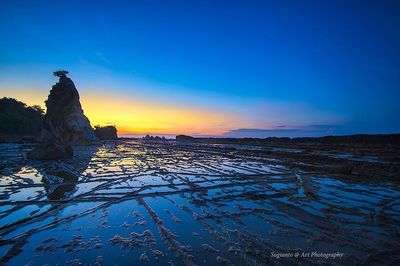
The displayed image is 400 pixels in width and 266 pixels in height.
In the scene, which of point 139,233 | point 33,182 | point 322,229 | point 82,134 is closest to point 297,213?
point 322,229

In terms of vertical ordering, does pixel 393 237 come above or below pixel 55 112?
below

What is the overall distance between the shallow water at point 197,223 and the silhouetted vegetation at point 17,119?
85.9 meters

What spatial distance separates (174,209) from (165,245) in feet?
7.50

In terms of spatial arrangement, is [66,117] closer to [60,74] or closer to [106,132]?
[60,74]

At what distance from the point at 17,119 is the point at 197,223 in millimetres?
98846

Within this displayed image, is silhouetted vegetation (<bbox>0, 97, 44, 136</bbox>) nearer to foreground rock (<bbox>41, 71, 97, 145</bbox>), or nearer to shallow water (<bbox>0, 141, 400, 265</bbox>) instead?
foreground rock (<bbox>41, 71, 97, 145</bbox>)

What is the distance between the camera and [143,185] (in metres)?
10.0

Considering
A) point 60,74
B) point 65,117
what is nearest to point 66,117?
point 65,117

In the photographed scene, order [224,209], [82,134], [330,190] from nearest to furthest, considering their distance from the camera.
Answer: [224,209], [330,190], [82,134]

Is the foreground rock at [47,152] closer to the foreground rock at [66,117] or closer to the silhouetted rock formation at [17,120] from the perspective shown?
the foreground rock at [66,117]

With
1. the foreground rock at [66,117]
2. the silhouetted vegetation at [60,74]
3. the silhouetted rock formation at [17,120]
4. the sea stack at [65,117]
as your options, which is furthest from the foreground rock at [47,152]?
the silhouetted rock formation at [17,120]

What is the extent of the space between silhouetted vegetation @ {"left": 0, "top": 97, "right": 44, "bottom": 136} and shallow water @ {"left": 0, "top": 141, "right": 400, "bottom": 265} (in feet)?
282

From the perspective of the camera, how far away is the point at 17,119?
263 ft

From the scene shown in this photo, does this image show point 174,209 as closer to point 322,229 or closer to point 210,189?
point 210,189
